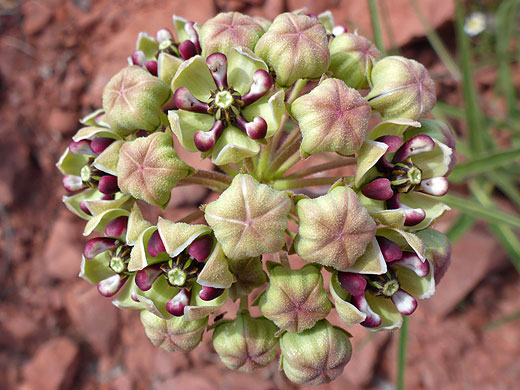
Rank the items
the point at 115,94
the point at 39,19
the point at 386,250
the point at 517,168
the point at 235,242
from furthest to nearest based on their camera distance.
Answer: the point at 39,19
the point at 517,168
the point at 115,94
the point at 386,250
the point at 235,242

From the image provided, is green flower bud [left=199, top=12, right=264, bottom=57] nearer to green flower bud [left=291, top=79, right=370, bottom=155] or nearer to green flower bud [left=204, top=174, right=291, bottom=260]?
green flower bud [left=291, top=79, right=370, bottom=155]

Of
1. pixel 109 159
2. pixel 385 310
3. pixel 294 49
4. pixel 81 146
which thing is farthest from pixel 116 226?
pixel 385 310

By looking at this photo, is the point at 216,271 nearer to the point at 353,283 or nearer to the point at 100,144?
the point at 353,283

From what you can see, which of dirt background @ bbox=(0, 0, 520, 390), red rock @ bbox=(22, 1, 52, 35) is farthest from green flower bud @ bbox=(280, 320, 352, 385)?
red rock @ bbox=(22, 1, 52, 35)

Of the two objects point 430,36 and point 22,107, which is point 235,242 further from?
point 22,107

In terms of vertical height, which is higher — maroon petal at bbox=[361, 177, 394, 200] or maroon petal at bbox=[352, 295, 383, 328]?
maroon petal at bbox=[361, 177, 394, 200]

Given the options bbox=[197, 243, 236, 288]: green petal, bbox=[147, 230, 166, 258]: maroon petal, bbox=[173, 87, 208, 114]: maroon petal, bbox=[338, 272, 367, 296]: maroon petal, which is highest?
bbox=[173, 87, 208, 114]: maroon petal

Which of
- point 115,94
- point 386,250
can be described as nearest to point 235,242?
point 386,250
